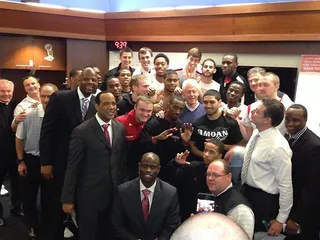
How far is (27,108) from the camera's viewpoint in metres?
3.97

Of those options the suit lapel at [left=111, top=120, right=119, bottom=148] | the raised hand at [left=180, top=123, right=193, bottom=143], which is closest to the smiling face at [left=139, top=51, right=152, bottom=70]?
the raised hand at [left=180, top=123, right=193, bottom=143]

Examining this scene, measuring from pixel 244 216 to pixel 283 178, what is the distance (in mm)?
468

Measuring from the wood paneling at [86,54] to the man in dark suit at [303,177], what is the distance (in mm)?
4677

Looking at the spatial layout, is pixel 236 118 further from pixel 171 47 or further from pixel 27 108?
pixel 171 47

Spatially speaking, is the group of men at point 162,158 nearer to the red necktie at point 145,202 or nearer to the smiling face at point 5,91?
the red necktie at point 145,202

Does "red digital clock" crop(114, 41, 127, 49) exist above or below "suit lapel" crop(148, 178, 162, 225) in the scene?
above

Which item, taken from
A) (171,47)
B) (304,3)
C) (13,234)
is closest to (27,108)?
(13,234)

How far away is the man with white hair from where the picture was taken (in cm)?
353

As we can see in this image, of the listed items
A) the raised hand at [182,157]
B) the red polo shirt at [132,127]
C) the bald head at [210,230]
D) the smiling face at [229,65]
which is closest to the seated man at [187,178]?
the raised hand at [182,157]

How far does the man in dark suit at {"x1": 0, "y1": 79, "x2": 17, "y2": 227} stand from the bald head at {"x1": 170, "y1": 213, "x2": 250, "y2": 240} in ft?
11.5

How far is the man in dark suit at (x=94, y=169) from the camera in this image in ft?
9.60

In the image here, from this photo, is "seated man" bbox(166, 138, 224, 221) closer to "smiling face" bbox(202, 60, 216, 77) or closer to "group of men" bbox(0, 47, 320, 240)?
"group of men" bbox(0, 47, 320, 240)

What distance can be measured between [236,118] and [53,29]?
4199 mm

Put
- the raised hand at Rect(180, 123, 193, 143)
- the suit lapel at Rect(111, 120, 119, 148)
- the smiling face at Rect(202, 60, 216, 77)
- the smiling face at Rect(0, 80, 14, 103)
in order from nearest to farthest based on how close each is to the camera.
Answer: the suit lapel at Rect(111, 120, 119, 148), the raised hand at Rect(180, 123, 193, 143), the smiling face at Rect(0, 80, 14, 103), the smiling face at Rect(202, 60, 216, 77)
